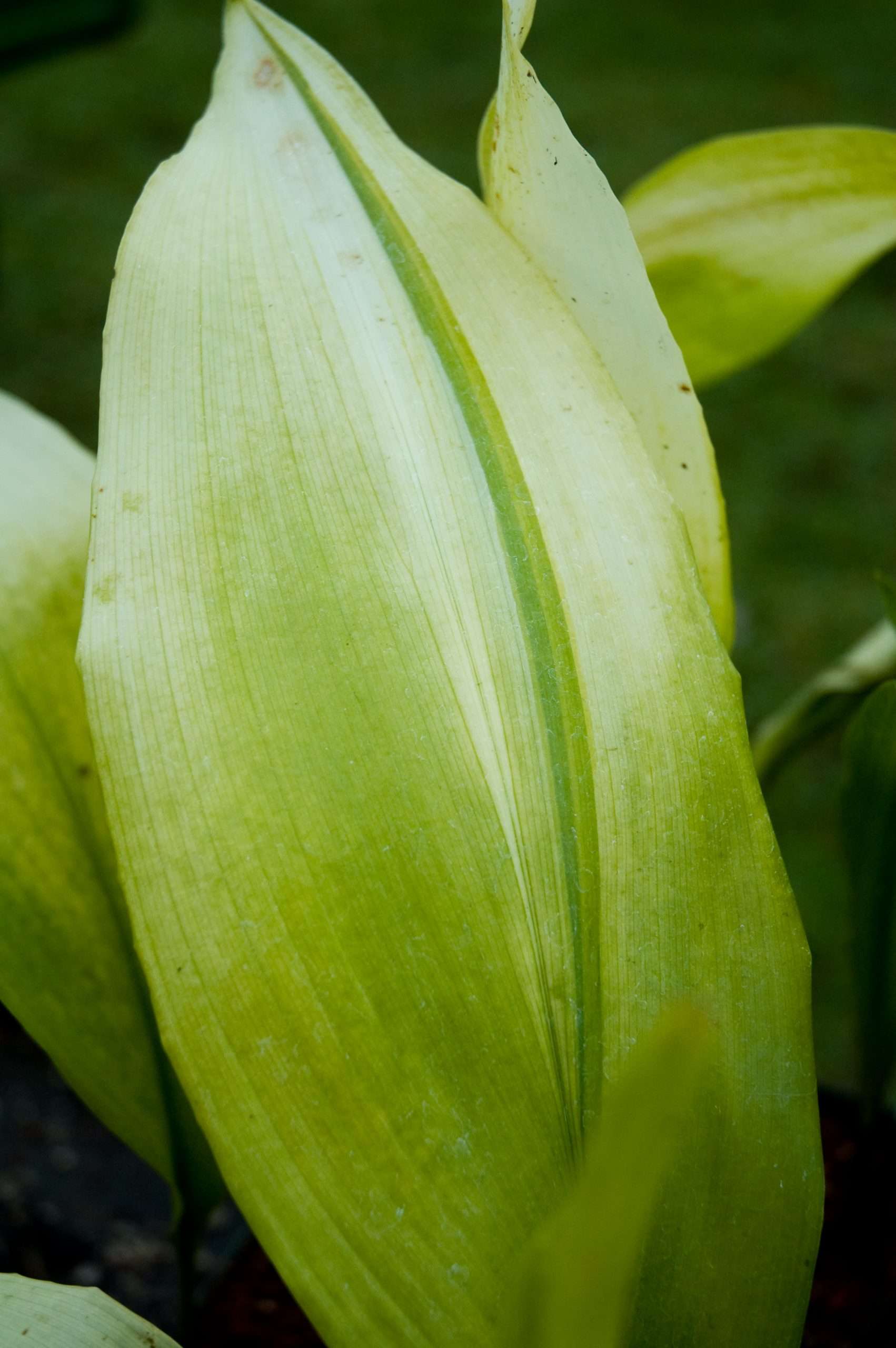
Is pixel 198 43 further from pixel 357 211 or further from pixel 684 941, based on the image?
pixel 684 941

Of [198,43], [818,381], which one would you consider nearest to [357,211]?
[818,381]

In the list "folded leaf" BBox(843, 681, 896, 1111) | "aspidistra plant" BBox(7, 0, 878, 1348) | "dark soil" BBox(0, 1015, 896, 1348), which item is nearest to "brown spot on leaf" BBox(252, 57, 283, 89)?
"aspidistra plant" BBox(7, 0, 878, 1348)

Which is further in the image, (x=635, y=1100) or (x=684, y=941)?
(x=684, y=941)

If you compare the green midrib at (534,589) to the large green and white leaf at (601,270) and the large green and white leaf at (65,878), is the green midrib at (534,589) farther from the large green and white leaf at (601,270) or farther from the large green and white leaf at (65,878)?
the large green and white leaf at (65,878)

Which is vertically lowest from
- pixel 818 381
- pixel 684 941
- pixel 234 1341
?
pixel 818 381

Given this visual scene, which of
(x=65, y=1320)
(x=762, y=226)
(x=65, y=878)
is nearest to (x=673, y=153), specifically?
(x=762, y=226)

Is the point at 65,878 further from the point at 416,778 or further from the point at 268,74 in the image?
the point at 268,74

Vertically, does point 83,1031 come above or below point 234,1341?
above

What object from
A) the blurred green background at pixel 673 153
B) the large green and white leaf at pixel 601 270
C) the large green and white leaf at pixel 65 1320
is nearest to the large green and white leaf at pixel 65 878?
the large green and white leaf at pixel 65 1320
